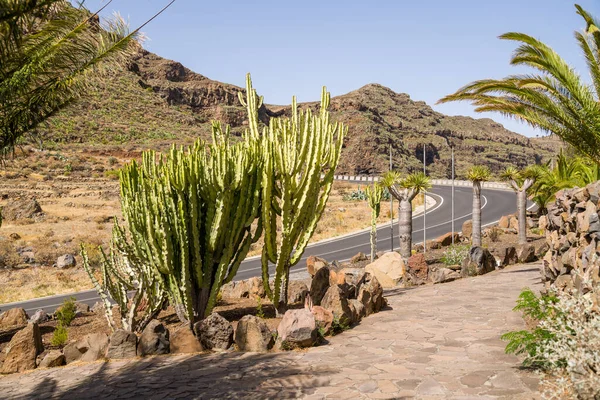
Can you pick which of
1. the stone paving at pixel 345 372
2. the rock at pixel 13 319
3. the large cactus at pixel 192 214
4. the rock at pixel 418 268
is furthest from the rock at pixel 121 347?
the rock at pixel 418 268

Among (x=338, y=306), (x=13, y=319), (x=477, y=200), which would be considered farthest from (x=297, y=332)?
(x=477, y=200)

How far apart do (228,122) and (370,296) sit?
89216mm

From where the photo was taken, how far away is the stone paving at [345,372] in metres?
6.58

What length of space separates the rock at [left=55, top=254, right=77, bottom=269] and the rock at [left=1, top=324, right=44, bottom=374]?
53.3 ft

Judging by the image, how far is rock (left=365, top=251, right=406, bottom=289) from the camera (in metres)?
16.3

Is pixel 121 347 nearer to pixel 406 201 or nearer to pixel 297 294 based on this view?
pixel 297 294

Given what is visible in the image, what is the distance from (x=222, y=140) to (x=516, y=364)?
6854 millimetres

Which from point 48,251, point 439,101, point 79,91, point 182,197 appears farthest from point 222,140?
point 48,251

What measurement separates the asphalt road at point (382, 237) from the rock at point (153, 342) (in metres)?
9.45

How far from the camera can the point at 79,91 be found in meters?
10.4

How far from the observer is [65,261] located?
2441 cm

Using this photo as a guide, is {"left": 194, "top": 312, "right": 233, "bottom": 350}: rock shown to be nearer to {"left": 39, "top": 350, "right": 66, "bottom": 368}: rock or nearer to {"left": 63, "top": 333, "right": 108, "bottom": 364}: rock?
{"left": 63, "top": 333, "right": 108, "bottom": 364}: rock

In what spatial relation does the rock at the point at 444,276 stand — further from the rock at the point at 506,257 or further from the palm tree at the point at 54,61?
the palm tree at the point at 54,61

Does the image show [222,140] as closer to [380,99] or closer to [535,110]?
[535,110]
